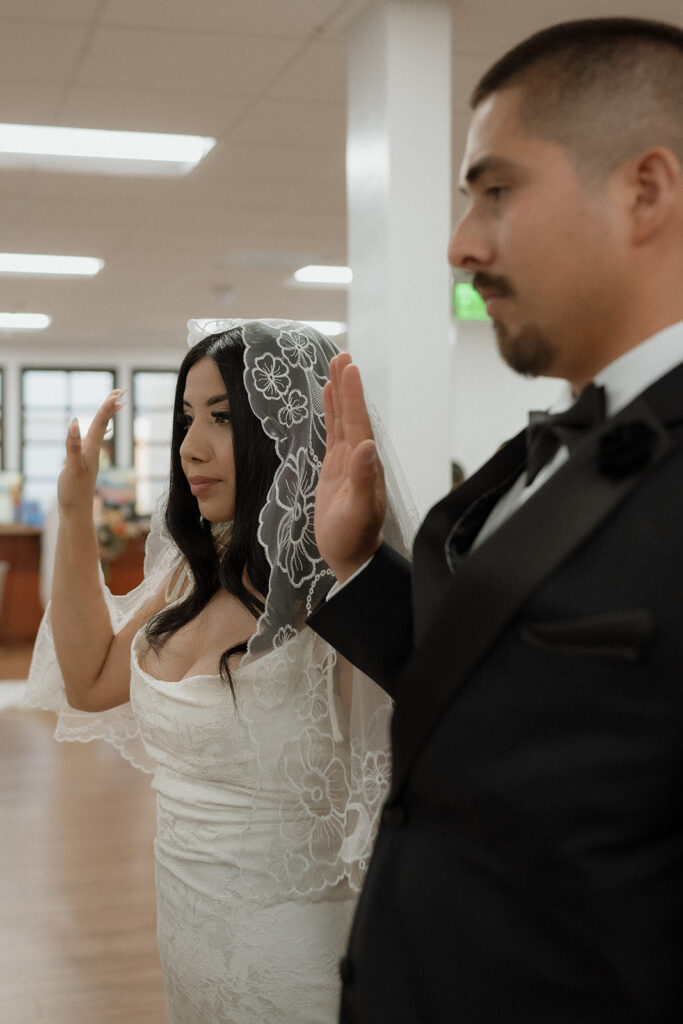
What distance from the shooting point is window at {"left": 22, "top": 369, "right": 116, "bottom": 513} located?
48.8ft

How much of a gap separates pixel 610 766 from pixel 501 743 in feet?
0.30

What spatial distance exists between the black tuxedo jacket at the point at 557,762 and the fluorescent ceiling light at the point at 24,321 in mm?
11521

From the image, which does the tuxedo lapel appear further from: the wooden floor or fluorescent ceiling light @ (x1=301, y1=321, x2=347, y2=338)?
fluorescent ceiling light @ (x1=301, y1=321, x2=347, y2=338)

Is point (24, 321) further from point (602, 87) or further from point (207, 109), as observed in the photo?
point (602, 87)

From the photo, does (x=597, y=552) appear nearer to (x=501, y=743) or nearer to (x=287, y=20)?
(x=501, y=743)

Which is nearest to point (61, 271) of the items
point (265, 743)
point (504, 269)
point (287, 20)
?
point (287, 20)

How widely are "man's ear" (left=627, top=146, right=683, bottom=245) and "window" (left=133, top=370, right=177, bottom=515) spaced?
14.3 meters

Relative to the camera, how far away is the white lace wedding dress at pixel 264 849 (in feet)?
5.47

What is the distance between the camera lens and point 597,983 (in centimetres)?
85

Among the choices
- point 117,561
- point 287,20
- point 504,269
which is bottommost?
point 117,561

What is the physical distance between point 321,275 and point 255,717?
830cm

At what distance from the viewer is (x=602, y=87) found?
978 mm

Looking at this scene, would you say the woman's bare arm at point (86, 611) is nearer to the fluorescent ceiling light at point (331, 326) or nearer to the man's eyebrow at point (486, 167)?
the man's eyebrow at point (486, 167)

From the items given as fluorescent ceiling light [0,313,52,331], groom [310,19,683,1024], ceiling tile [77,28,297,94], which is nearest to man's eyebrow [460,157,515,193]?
groom [310,19,683,1024]
